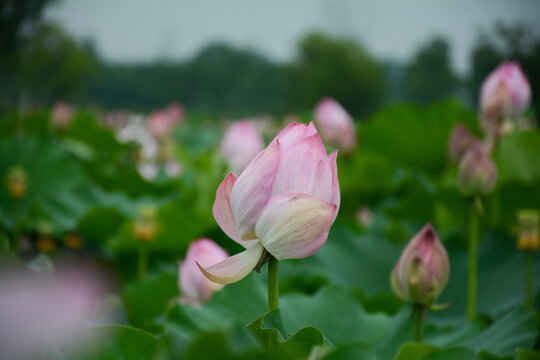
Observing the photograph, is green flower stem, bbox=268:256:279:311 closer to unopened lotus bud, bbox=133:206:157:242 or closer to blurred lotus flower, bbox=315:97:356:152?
unopened lotus bud, bbox=133:206:157:242

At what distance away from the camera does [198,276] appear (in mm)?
629

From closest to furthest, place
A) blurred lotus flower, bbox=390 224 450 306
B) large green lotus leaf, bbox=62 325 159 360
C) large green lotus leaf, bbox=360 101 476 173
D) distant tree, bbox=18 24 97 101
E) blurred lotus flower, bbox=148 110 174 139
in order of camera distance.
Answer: large green lotus leaf, bbox=62 325 159 360
blurred lotus flower, bbox=390 224 450 306
large green lotus leaf, bbox=360 101 476 173
blurred lotus flower, bbox=148 110 174 139
distant tree, bbox=18 24 97 101

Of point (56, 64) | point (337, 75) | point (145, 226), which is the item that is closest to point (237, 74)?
point (337, 75)

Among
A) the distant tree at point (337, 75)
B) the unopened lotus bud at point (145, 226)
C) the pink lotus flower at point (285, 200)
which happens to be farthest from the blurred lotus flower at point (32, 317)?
the distant tree at point (337, 75)

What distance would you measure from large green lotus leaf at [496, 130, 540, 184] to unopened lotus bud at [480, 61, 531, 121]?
0.44ft

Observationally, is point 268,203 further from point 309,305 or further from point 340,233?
point 340,233

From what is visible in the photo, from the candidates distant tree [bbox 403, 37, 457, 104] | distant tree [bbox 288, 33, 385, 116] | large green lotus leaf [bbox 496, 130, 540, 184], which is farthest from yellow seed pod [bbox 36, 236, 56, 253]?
distant tree [bbox 288, 33, 385, 116]

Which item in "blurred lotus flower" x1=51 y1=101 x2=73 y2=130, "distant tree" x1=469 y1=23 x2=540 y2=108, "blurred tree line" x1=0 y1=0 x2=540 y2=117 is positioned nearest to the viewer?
"blurred lotus flower" x1=51 y1=101 x2=73 y2=130

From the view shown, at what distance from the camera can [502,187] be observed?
3.39 ft

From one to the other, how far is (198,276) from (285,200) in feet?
1.06

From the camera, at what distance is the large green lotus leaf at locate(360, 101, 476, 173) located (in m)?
1.43

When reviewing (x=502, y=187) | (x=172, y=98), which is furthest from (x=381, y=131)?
(x=172, y=98)

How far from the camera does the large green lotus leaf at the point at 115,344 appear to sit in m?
0.32

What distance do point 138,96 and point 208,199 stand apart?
81.7 feet
